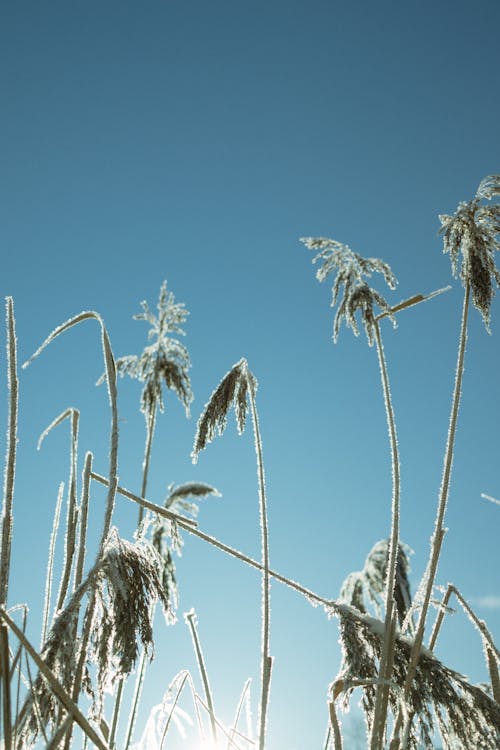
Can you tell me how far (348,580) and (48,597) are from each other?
4.89 m

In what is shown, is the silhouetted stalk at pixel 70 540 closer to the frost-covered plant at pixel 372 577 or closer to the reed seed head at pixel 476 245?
the reed seed head at pixel 476 245

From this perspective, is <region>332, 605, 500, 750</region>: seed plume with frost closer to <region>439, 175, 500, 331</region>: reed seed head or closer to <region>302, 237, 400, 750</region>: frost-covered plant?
<region>302, 237, 400, 750</region>: frost-covered plant

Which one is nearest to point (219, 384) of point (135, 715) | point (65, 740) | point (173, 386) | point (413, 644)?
point (413, 644)

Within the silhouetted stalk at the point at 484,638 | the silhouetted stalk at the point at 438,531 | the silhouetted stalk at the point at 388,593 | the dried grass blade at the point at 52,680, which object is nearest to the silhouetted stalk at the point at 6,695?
the dried grass blade at the point at 52,680

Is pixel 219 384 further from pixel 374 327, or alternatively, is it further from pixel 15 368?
pixel 15 368

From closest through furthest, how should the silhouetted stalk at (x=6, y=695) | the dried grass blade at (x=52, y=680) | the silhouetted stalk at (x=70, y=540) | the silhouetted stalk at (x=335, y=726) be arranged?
the silhouetted stalk at (x=6, y=695) < the dried grass blade at (x=52, y=680) < the silhouetted stalk at (x=335, y=726) < the silhouetted stalk at (x=70, y=540)

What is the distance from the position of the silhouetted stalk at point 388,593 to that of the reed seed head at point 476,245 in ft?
1.44

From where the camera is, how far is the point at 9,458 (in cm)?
145

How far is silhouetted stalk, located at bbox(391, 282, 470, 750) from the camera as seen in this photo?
6.00 feet

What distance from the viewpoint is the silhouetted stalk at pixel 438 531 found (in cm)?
183

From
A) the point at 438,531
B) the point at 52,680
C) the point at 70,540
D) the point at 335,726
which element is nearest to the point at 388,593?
the point at 438,531

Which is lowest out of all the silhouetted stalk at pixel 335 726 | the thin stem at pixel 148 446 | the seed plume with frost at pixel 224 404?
the silhouetted stalk at pixel 335 726

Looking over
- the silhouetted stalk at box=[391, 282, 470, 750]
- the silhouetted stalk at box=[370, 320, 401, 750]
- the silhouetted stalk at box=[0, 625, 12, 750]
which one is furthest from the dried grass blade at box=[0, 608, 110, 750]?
the silhouetted stalk at box=[391, 282, 470, 750]

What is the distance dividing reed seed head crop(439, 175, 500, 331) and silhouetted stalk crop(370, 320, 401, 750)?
0.44 m
